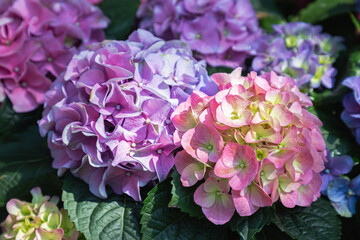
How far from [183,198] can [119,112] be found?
0.28m

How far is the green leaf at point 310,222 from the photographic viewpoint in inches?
45.4

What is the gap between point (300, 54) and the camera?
1.44 meters

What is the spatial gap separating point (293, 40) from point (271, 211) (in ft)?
2.35

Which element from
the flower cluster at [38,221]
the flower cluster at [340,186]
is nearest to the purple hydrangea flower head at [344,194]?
the flower cluster at [340,186]

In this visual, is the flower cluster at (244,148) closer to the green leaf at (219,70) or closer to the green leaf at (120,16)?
the green leaf at (219,70)

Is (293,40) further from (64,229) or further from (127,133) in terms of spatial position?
(64,229)

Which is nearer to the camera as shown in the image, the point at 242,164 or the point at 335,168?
the point at 242,164

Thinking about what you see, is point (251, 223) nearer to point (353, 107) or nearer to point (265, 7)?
point (353, 107)

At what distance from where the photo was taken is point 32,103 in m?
1.51

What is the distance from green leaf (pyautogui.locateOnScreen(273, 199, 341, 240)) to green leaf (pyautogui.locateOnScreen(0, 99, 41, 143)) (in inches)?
36.5

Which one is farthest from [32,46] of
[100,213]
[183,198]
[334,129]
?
→ [334,129]

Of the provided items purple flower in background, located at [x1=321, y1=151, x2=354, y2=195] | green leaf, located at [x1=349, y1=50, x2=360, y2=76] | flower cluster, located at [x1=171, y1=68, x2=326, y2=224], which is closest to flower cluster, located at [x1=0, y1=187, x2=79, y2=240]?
flower cluster, located at [x1=171, y1=68, x2=326, y2=224]

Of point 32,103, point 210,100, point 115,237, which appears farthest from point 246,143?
point 32,103

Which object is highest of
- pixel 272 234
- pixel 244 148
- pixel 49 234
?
pixel 244 148
